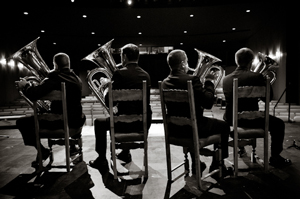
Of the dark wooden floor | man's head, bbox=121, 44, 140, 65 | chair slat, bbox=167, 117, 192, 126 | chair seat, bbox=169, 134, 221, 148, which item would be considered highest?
man's head, bbox=121, 44, 140, 65

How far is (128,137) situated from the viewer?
7.38ft

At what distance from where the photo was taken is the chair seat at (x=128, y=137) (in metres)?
2.24

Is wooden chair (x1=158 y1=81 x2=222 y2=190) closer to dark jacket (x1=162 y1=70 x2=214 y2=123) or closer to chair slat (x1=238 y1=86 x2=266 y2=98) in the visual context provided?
dark jacket (x1=162 y1=70 x2=214 y2=123)

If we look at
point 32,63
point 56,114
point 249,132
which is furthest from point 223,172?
point 32,63

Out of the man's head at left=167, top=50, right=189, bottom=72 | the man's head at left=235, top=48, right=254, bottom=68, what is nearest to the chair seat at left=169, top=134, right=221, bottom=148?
the man's head at left=167, top=50, right=189, bottom=72

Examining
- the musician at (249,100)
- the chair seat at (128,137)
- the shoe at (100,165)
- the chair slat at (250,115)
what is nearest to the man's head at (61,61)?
the chair seat at (128,137)

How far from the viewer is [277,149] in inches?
102

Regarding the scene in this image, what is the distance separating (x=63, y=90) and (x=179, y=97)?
1.25 m

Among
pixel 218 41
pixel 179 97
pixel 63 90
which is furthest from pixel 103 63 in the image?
pixel 218 41

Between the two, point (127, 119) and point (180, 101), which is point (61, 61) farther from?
point (180, 101)

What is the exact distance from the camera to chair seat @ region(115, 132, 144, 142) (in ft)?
7.36

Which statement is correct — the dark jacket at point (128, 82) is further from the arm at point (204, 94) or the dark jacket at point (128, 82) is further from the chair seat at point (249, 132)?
the chair seat at point (249, 132)

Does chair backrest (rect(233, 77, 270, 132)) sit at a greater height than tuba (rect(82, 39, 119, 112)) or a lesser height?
lesser

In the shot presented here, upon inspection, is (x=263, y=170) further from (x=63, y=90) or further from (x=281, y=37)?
(x=281, y=37)
